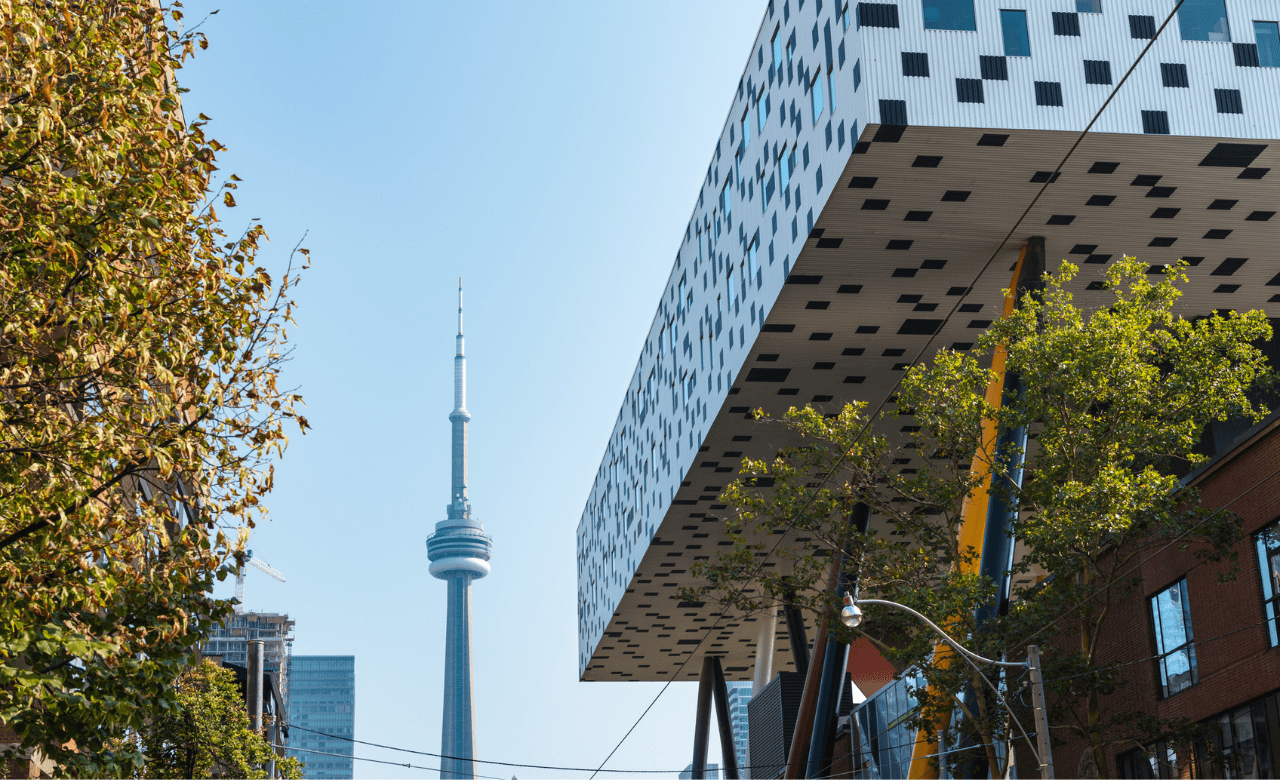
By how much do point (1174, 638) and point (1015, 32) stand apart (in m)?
14.0

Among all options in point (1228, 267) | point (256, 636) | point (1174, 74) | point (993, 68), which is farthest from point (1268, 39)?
point (256, 636)

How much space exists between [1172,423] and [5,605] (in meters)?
22.1

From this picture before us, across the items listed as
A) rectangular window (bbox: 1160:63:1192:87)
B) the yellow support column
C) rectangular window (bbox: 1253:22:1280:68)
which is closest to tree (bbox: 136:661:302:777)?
the yellow support column

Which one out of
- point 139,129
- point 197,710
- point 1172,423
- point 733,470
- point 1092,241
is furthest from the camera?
point 733,470

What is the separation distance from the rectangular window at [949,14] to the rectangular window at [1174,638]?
1339cm

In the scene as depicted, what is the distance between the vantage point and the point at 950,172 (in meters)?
31.8

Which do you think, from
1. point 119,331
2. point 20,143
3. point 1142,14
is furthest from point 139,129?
point 1142,14

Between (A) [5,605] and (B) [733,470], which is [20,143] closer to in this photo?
(A) [5,605]

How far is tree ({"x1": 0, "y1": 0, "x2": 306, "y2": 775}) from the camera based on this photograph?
10805 millimetres

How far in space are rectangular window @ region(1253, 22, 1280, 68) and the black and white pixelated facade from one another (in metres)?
0.03

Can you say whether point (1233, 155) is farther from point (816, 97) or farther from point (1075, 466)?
point (1075, 466)

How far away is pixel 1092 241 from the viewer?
3559 cm

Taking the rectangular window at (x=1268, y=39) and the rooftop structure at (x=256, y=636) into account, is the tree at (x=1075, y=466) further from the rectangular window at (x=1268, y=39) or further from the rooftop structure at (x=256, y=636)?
the rooftop structure at (x=256, y=636)

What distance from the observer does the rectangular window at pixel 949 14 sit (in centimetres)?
3167
